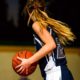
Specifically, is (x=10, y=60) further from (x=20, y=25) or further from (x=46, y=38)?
(x=46, y=38)

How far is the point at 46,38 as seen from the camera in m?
4.31

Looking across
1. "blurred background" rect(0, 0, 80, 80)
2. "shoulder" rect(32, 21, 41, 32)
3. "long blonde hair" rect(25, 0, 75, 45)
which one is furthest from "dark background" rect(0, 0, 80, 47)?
"shoulder" rect(32, 21, 41, 32)

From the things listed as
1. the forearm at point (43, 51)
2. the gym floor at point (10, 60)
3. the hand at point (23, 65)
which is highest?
the forearm at point (43, 51)

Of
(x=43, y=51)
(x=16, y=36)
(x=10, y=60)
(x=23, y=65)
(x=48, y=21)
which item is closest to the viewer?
(x=43, y=51)

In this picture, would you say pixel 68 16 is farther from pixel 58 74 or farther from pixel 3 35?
pixel 58 74

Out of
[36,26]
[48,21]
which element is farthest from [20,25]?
[36,26]

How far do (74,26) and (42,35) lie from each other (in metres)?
2.79

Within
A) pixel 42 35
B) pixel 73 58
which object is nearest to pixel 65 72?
pixel 42 35

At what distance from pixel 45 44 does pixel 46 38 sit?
68 mm

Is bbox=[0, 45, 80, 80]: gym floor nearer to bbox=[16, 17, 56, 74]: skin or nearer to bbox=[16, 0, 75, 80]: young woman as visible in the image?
bbox=[16, 0, 75, 80]: young woman

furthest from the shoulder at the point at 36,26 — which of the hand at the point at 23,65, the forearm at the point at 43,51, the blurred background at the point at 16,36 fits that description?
the blurred background at the point at 16,36

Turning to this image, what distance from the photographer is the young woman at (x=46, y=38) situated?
4.34 metres

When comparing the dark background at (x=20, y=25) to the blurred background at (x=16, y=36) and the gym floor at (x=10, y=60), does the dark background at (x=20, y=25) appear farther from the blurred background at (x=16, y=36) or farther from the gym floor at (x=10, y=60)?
the gym floor at (x=10, y=60)

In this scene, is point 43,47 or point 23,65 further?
point 23,65
